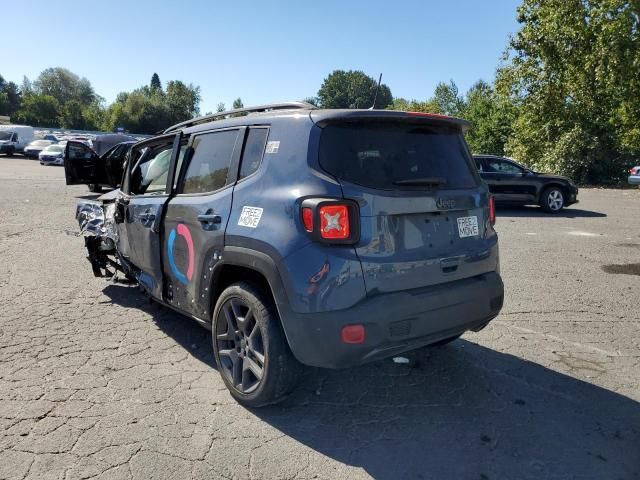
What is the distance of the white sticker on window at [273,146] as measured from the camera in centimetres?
307

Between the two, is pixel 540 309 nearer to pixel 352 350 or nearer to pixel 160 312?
pixel 352 350

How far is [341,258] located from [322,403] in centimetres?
118

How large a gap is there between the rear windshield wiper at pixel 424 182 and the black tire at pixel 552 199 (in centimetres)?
1170

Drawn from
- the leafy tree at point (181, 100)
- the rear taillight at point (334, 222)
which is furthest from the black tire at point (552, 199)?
the leafy tree at point (181, 100)

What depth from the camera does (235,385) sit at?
3.28 m

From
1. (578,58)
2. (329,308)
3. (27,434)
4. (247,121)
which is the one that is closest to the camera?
(329,308)

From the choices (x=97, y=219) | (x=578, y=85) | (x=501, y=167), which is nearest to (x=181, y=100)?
(x=578, y=85)

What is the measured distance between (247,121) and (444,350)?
2453 mm

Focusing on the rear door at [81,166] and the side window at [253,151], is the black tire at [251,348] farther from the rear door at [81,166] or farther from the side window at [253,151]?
the rear door at [81,166]

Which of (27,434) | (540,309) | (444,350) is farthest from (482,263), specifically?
(27,434)

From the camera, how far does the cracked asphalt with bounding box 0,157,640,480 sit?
265 centimetres

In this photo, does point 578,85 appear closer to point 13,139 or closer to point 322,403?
point 322,403

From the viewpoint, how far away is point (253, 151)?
3258mm

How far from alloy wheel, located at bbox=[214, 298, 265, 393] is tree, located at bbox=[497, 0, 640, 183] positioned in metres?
23.5
